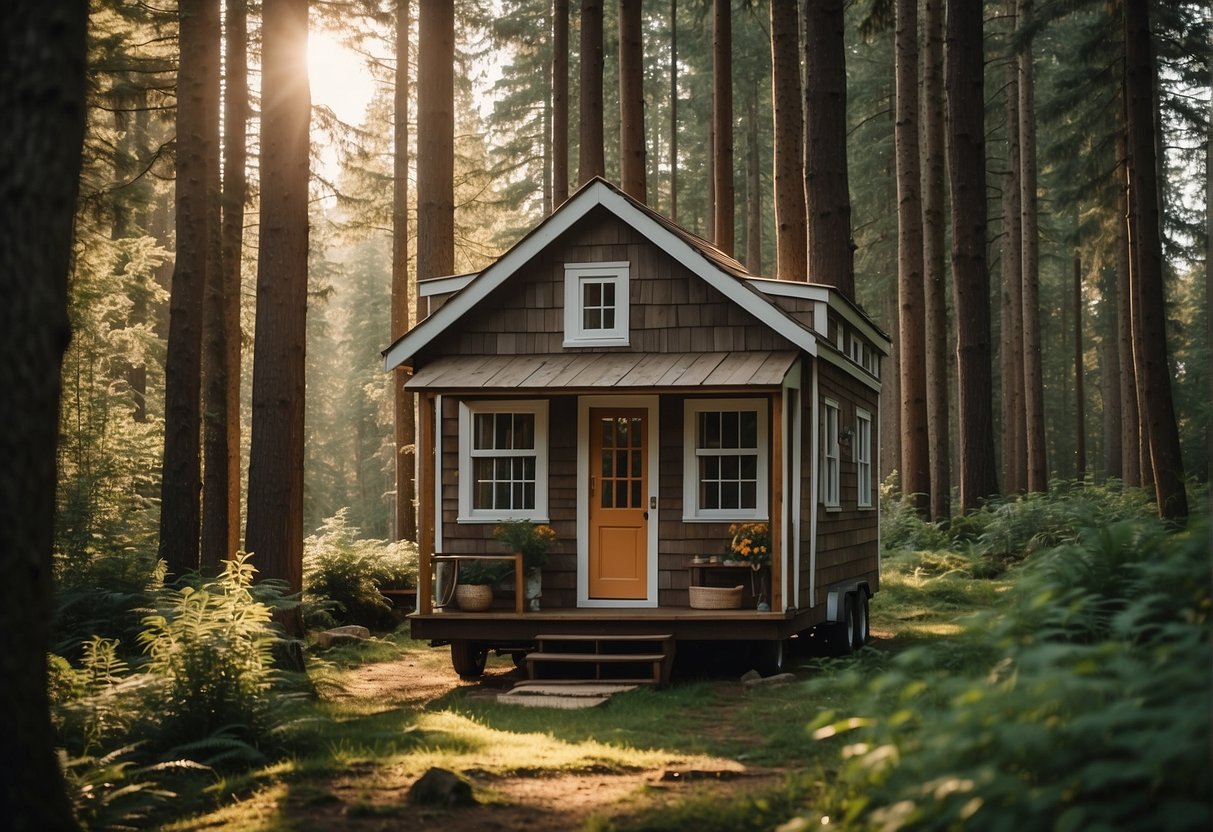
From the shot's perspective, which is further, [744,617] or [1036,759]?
[744,617]

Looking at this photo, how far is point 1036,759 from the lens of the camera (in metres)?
4.43

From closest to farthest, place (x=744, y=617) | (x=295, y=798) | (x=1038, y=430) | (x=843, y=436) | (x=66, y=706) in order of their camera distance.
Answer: (x=295, y=798), (x=66, y=706), (x=744, y=617), (x=843, y=436), (x=1038, y=430)

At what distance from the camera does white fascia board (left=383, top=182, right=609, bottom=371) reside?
13.1 meters

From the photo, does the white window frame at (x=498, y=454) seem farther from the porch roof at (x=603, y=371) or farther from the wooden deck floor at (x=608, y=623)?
the wooden deck floor at (x=608, y=623)

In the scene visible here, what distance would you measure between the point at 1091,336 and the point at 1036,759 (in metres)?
52.8

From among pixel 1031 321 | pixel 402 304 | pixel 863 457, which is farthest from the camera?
pixel 1031 321

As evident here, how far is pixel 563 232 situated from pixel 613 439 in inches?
93.7

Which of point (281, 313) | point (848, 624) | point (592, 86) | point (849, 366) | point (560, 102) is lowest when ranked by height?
point (848, 624)

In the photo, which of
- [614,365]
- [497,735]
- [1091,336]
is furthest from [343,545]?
[1091,336]

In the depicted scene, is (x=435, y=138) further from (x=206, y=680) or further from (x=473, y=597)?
(x=206, y=680)

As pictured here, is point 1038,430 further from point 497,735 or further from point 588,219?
point 497,735

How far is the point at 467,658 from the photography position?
13109mm

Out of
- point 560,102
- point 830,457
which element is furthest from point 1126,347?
point 830,457

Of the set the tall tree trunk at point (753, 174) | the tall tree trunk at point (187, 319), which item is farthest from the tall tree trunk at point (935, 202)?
the tall tree trunk at point (753, 174)
